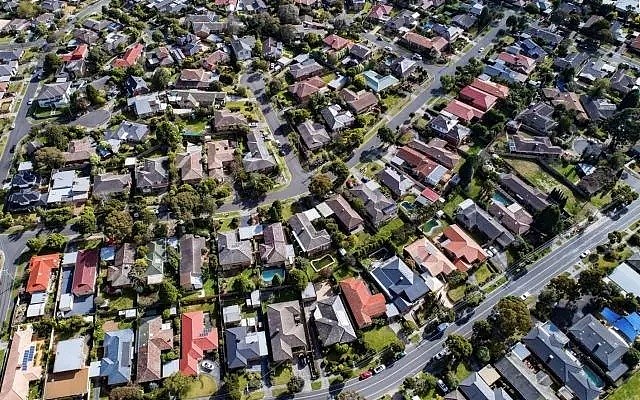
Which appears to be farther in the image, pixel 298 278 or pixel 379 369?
pixel 298 278

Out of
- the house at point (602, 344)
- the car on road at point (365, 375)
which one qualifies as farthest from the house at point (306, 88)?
the house at point (602, 344)

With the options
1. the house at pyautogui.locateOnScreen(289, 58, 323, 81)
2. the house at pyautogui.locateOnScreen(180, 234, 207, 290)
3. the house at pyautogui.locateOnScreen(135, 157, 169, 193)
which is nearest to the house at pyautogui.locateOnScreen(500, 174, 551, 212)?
the house at pyautogui.locateOnScreen(289, 58, 323, 81)

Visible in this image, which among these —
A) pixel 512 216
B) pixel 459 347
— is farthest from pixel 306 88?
pixel 459 347

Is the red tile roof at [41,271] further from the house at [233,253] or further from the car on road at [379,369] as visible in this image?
the car on road at [379,369]

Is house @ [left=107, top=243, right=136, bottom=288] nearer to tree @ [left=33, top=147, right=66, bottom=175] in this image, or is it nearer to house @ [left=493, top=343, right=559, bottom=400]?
tree @ [left=33, top=147, right=66, bottom=175]

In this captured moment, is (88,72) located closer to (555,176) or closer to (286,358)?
(286,358)

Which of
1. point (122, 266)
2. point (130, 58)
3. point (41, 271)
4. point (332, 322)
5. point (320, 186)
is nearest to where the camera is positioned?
point (332, 322)

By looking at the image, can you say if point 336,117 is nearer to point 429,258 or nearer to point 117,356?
point 429,258

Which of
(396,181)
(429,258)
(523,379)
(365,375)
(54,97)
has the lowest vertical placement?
(365,375)
